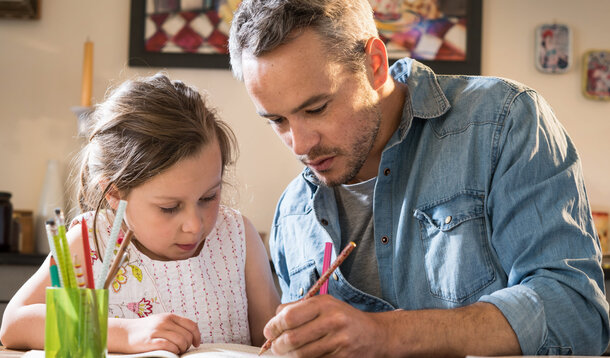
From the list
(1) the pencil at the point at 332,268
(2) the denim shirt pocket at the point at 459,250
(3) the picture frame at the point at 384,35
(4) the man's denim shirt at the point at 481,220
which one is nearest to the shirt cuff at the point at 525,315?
(4) the man's denim shirt at the point at 481,220

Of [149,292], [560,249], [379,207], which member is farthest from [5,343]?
[560,249]

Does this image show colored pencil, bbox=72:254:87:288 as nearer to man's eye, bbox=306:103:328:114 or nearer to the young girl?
the young girl

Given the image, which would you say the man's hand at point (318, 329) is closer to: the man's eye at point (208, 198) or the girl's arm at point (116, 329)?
the girl's arm at point (116, 329)

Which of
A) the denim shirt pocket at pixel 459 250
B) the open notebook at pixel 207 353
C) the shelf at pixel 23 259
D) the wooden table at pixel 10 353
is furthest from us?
the shelf at pixel 23 259

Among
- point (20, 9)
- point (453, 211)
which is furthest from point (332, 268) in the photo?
point (20, 9)

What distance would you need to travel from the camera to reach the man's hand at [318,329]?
0.92 meters

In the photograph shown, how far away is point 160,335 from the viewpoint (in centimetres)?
105

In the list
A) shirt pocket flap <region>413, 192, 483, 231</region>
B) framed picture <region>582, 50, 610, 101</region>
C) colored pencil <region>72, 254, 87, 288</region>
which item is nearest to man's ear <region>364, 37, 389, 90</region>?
shirt pocket flap <region>413, 192, 483, 231</region>

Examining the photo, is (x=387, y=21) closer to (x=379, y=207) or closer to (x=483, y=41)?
(x=483, y=41)

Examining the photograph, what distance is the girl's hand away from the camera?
1031mm

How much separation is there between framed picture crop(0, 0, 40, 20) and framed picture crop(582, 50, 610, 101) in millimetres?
2202

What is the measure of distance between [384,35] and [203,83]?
0.75 m

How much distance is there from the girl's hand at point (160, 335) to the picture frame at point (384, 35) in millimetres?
1810

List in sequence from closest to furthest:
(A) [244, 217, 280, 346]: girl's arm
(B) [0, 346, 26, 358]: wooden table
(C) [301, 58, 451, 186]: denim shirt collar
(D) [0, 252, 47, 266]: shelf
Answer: (B) [0, 346, 26, 358]: wooden table, (C) [301, 58, 451, 186]: denim shirt collar, (A) [244, 217, 280, 346]: girl's arm, (D) [0, 252, 47, 266]: shelf
